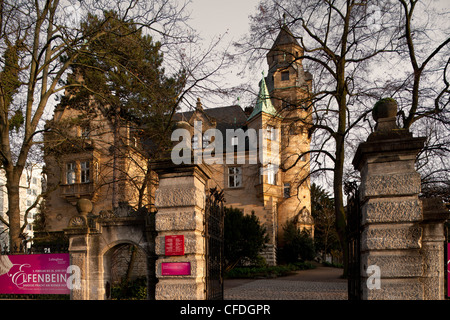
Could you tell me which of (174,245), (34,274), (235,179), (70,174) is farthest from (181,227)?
(235,179)

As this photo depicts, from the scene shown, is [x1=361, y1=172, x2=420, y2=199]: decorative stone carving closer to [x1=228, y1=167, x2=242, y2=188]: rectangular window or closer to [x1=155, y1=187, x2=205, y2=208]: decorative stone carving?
[x1=155, y1=187, x2=205, y2=208]: decorative stone carving

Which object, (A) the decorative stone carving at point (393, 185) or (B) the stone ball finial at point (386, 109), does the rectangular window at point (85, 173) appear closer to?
(B) the stone ball finial at point (386, 109)

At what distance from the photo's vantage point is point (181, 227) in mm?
7355

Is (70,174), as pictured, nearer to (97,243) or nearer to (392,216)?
(97,243)

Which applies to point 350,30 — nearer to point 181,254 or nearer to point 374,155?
point 374,155

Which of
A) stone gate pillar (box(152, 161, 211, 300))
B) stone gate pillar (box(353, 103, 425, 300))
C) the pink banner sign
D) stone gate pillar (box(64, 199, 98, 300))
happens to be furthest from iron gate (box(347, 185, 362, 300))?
the pink banner sign

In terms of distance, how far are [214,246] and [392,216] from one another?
3.89 m

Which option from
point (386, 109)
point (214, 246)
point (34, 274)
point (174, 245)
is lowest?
point (34, 274)

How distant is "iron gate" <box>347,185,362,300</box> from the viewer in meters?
7.01

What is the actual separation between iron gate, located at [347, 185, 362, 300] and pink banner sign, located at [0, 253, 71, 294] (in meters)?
6.12

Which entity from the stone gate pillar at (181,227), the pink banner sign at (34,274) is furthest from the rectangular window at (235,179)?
the stone gate pillar at (181,227)

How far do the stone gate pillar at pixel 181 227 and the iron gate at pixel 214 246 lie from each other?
0.20m

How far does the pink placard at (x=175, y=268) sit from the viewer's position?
7.23m
